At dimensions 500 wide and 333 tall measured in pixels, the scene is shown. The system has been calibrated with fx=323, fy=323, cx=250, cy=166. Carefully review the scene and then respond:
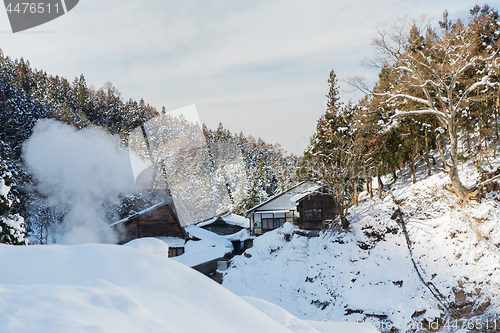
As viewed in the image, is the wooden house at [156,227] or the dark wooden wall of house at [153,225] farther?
the dark wooden wall of house at [153,225]

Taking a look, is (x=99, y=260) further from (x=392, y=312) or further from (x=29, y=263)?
(x=392, y=312)

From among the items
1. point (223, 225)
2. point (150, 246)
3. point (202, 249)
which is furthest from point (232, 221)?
point (150, 246)

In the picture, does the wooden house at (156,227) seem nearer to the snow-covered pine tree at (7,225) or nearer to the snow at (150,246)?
the snow-covered pine tree at (7,225)

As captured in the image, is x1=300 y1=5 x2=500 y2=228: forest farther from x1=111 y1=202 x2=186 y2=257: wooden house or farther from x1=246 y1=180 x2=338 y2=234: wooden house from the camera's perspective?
x1=111 y1=202 x2=186 y2=257: wooden house

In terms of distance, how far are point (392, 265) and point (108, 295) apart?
1473 cm

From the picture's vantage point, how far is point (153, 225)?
25031mm

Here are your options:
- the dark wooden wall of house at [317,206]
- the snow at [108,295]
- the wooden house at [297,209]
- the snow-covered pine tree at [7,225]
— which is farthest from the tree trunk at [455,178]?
the snow-covered pine tree at [7,225]

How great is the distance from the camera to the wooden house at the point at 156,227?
24.1 m

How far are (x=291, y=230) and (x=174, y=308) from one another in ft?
59.1

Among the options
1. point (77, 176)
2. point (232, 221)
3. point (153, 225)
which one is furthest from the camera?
point (232, 221)

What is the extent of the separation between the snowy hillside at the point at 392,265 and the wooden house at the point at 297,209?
6.89 m

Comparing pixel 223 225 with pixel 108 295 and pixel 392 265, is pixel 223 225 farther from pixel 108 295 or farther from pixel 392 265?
pixel 108 295

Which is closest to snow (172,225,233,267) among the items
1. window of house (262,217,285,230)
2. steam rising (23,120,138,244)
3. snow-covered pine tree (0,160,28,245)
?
window of house (262,217,285,230)

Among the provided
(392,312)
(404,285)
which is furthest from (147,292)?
(404,285)
